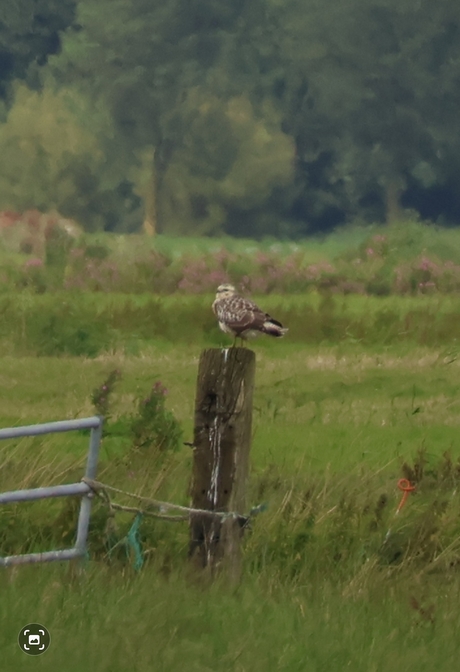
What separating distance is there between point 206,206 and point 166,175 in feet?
9.94

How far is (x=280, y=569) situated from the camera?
693 centimetres

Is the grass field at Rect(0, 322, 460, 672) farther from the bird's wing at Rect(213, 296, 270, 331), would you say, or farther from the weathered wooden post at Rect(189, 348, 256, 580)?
the bird's wing at Rect(213, 296, 270, 331)

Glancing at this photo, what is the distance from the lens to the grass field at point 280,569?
17.1ft

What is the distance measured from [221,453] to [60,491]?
2.14 feet

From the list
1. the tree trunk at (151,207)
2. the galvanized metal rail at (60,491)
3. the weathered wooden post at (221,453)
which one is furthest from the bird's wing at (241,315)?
the tree trunk at (151,207)

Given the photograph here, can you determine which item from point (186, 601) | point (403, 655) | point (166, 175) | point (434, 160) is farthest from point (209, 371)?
point (434, 160)

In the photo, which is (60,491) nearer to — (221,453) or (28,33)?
(221,453)

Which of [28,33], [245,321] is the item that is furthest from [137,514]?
[28,33]

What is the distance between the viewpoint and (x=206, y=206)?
49.5 meters

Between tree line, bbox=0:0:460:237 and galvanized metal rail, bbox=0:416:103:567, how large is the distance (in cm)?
4220

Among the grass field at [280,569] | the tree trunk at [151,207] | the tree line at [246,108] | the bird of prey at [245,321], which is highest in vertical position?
the tree line at [246,108]

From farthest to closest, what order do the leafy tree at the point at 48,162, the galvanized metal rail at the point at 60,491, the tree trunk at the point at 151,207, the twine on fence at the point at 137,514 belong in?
the tree trunk at the point at 151,207, the leafy tree at the point at 48,162, the twine on fence at the point at 137,514, the galvanized metal rail at the point at 60,491

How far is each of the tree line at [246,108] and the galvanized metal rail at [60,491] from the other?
138ft

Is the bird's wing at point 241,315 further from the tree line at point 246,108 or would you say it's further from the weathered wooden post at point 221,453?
the tree line at point 246,108
